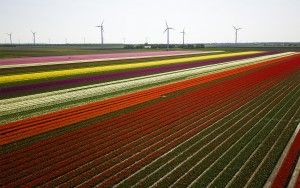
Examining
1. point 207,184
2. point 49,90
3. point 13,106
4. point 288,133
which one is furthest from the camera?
point 49,90

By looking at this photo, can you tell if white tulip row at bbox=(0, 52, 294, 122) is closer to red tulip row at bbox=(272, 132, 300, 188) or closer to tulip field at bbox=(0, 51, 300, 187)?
tulip field at bbox=(0, 51, 300, 187)

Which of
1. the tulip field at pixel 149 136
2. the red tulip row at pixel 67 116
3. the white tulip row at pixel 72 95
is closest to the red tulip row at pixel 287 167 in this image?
the tulip field at pixel 149 136

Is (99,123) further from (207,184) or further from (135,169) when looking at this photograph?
(207,184)

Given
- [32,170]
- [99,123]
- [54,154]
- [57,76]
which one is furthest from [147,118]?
[57,76]

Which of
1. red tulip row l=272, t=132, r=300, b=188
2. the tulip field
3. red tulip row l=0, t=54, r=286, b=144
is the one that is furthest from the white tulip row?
red tulip row l=272, t=132, r=300, b=188

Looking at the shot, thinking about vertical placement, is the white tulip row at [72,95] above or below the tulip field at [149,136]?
above

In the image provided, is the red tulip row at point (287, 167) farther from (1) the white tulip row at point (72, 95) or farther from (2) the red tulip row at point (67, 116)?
(1) the white tulip row at point (72, 95)

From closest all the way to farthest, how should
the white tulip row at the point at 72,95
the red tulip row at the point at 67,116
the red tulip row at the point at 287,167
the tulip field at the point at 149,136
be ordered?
the red tulip row at the point at 287,167, the tulip field at the point at 149,136, the red tulip row at the point at 67,116, the white tulip row at the point at 72,95

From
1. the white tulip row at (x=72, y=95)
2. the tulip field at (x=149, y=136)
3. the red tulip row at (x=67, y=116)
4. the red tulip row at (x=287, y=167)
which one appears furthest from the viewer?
the white tulip row at (x=72, y=95)

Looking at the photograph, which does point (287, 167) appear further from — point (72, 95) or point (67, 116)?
point (72, 95)

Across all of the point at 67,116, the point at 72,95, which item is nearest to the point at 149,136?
the point at 67,116
